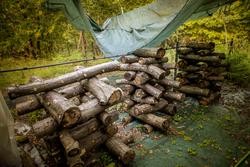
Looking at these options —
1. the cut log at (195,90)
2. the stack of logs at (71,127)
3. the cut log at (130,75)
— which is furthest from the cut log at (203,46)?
the stack of logs at (71,127)

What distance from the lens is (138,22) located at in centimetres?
600

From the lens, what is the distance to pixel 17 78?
7.21 m

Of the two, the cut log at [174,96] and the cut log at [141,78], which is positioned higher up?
the cut log at [141,78]

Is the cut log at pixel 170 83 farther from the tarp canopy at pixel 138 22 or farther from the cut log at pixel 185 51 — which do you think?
the cut log at pixel 185 51

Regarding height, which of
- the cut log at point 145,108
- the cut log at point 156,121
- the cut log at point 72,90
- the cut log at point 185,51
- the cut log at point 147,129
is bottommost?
the cut log at point 147,129

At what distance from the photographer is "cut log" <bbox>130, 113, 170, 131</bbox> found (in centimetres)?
416

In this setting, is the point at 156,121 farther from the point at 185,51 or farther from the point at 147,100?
the point at 185,51

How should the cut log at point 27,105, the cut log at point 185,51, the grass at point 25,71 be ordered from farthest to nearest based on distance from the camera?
1. the grass at point 25,71
2. the cut log at point 185,51
3. the cut log at point 27,105

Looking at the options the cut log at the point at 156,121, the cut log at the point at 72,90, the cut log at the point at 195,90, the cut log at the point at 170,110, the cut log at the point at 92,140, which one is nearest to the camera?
the cut log at the point at 92,140

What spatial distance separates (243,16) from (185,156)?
15.2 feet

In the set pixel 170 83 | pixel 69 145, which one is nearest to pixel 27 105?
pixel 69 145

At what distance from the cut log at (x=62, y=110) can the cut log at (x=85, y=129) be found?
1.22ft

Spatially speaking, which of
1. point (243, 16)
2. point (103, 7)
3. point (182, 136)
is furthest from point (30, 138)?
point (103, 7)

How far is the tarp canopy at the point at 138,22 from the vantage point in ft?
14.3
